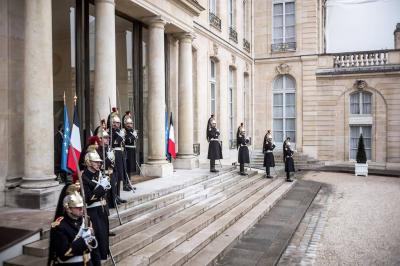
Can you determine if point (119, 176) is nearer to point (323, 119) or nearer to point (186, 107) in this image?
point (186, 107)

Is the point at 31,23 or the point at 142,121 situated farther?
the point at 142,121

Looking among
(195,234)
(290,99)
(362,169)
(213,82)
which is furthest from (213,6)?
(195,234)

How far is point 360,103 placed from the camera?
19.5 meters

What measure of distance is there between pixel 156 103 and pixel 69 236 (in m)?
7.57

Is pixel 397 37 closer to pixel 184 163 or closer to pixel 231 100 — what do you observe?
pixel 231 100

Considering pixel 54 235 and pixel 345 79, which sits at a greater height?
pixel 345 79

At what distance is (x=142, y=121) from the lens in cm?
1164

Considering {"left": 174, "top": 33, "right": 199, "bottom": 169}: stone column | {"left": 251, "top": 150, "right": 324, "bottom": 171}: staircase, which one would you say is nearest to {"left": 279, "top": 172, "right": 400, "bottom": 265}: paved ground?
{"left": 174, "top": 33, "right": 199, "bottom": 169}: stone column

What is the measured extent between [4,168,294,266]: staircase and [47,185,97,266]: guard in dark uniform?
1.53 metres

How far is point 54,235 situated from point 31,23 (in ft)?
15.0

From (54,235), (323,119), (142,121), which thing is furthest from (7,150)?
(323,119)

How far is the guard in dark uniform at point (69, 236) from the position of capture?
3.24 meters

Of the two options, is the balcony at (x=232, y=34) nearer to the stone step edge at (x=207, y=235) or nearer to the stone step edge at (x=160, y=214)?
the stone step edge at (x=160, y=214)

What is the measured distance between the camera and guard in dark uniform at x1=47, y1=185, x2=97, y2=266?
3242mm
